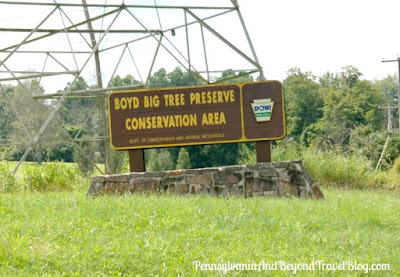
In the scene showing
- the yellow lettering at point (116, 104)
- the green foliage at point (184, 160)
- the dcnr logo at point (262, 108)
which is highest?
the yellow lettering at point (116, 104)

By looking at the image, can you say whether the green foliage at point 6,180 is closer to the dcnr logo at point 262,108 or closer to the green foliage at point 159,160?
the dcnr logo at point 262,108

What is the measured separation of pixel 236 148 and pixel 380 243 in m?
35.5

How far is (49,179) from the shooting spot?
13.4m

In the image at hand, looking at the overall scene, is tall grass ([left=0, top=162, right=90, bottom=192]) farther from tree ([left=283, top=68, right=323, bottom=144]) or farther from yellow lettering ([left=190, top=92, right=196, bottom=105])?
tree ([left=283, top=68, right=323, bottom=144])

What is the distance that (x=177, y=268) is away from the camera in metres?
6.11

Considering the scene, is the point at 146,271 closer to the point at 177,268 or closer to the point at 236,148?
the point at 177,268

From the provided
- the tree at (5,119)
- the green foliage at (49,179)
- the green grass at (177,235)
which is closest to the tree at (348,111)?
the tree at (5,119)

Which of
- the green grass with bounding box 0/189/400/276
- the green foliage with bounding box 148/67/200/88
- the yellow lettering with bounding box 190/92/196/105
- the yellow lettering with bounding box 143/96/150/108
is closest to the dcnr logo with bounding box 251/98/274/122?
the yellow lettering with bounding box 190/92/196/105

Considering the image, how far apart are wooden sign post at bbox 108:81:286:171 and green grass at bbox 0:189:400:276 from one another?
2724 mm

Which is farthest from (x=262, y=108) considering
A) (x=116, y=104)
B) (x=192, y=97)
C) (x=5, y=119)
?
(x=5, y=119)

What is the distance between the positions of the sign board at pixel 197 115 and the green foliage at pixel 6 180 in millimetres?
2454

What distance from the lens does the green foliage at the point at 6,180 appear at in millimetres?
12969

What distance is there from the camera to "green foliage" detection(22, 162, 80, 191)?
1320 cm

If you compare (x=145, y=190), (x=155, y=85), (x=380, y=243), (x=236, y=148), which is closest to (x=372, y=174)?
(x=145, y=190)
